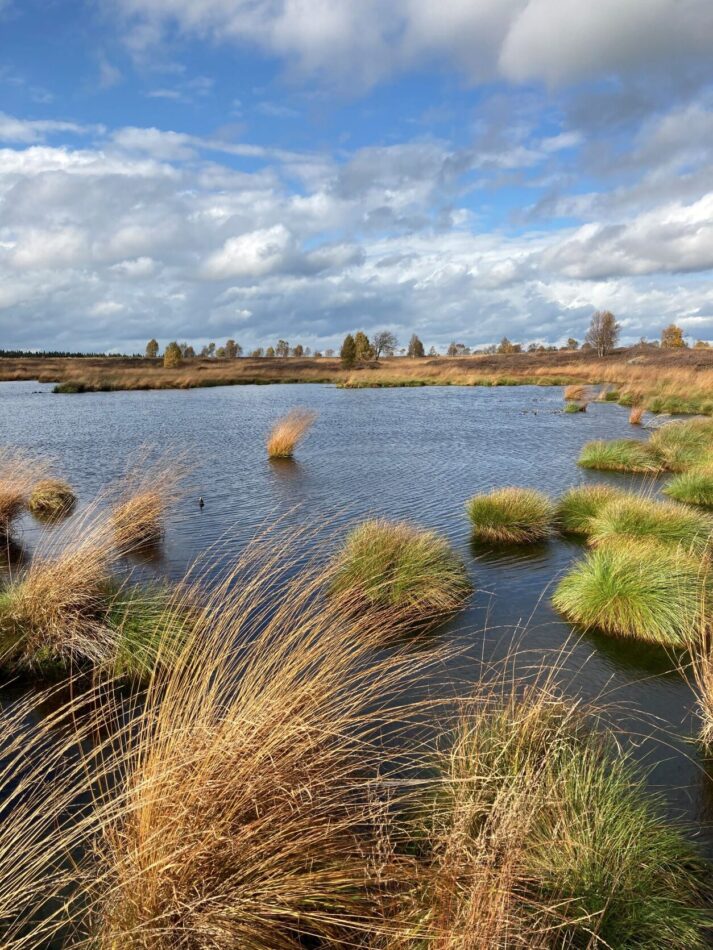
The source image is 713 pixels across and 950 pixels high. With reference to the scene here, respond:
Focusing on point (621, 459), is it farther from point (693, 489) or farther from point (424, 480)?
point (424, 480)

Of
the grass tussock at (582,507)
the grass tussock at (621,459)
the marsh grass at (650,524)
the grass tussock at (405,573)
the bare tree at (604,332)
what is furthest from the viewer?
the bare tree at (604,332)

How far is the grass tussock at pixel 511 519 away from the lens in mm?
10266

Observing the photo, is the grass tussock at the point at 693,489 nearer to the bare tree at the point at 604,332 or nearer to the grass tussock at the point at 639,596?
the grass tussock at the point at 639,596

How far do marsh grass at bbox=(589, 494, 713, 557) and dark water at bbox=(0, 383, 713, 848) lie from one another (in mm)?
688

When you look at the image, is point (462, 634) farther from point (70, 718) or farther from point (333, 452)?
point (333, 452)

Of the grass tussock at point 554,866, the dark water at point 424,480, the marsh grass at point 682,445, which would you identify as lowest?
the dark water at point 424,480

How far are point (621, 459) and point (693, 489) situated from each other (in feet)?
13.5

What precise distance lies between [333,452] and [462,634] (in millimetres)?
13340

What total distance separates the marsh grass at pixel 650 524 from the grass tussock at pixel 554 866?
5547 mm

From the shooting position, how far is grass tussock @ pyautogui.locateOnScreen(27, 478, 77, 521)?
1205cm

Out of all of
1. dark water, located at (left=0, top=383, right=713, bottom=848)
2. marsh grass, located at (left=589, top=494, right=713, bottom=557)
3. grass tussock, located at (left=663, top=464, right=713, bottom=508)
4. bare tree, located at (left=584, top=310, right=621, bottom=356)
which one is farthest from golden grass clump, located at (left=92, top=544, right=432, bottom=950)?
bare tree, located at (left=584, top=310, right=621, bottom=356)

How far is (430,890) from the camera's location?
2.85 m

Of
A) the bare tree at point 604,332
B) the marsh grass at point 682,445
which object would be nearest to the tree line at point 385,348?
the bare tree at point 604,332

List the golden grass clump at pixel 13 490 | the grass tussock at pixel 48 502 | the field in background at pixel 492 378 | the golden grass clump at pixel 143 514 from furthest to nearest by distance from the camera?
the field in background at pixel 492 378 < the grass tussock at pixel 48 502 < the golden grass clump at pixel 13 490 < the golden grass clump at pixel 143 514
